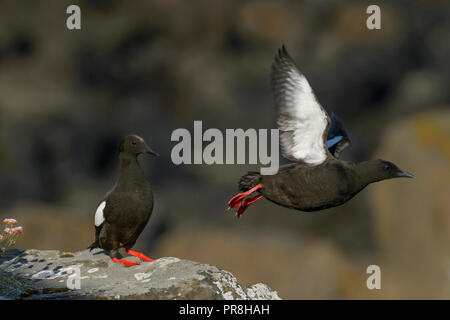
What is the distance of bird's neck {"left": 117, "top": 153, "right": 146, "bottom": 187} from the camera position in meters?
6.32

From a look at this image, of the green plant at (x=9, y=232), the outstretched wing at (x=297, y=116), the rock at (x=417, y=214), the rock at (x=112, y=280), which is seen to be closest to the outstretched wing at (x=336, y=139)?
the outstretched wing at (x=297, y=116)

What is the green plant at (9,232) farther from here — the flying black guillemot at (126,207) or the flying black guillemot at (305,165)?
the flying black guillemot at (305,165)

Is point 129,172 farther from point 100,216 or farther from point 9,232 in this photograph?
point 9,232

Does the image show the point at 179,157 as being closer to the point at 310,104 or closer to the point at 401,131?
the point at 401,131

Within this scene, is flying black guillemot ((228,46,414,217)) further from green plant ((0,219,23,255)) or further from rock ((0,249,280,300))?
green plant ((0,219,23,255))

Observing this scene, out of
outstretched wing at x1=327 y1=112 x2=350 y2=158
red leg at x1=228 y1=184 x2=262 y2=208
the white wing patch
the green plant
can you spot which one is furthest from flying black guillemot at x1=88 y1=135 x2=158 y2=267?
outstretched wing at x1=327 y1=112 x2=350 y2=158

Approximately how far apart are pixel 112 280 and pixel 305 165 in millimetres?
2223

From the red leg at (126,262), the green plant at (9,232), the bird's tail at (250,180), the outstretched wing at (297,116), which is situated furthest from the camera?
the bird's tail at (250,180)

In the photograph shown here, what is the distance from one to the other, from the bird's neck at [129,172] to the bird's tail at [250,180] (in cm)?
128

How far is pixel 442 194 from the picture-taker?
39.9ft

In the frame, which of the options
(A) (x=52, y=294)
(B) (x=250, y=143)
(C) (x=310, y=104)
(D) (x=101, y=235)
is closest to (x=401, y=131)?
(B) (x=250, y=143)

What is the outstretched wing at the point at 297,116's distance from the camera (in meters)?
6.83
